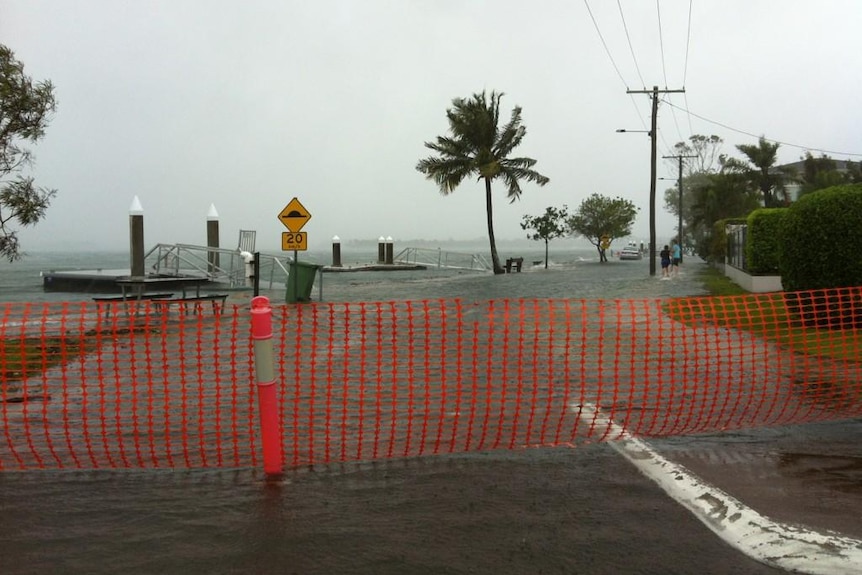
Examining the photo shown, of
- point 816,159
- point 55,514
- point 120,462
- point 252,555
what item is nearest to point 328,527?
point 252,555

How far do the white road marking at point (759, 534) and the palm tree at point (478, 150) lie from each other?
40336 millimetres

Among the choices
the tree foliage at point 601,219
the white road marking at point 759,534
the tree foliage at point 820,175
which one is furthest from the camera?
the tree foliage at point 601,219

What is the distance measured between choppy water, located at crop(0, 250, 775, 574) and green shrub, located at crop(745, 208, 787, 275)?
18835 mm

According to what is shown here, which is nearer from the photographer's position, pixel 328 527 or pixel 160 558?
pixel 160 558

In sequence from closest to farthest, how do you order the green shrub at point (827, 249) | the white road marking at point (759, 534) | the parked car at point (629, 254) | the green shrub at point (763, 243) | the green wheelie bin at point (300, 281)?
the white road marking at point (759, 534), the green shrub at point (827, 249), the green shrub at point (763, 243), the green wheelie bin at point (300, 281), the parked car at point (629, 254)

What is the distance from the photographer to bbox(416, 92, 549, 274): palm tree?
4478cm

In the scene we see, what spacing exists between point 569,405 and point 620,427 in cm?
98

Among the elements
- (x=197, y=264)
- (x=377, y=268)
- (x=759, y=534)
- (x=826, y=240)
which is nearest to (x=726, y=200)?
(x=377, y=268)

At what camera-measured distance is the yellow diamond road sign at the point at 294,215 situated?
21.0m

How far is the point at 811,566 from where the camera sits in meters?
3.64

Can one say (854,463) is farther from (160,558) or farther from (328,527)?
(160,558)

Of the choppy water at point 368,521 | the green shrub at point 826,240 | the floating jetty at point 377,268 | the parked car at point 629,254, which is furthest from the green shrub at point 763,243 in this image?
the parked car at point 629,254

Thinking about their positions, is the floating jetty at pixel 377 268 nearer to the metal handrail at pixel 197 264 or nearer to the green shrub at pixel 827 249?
the metal handrail at pixel 197 264

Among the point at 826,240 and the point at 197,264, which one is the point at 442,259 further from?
the point at 826,240
